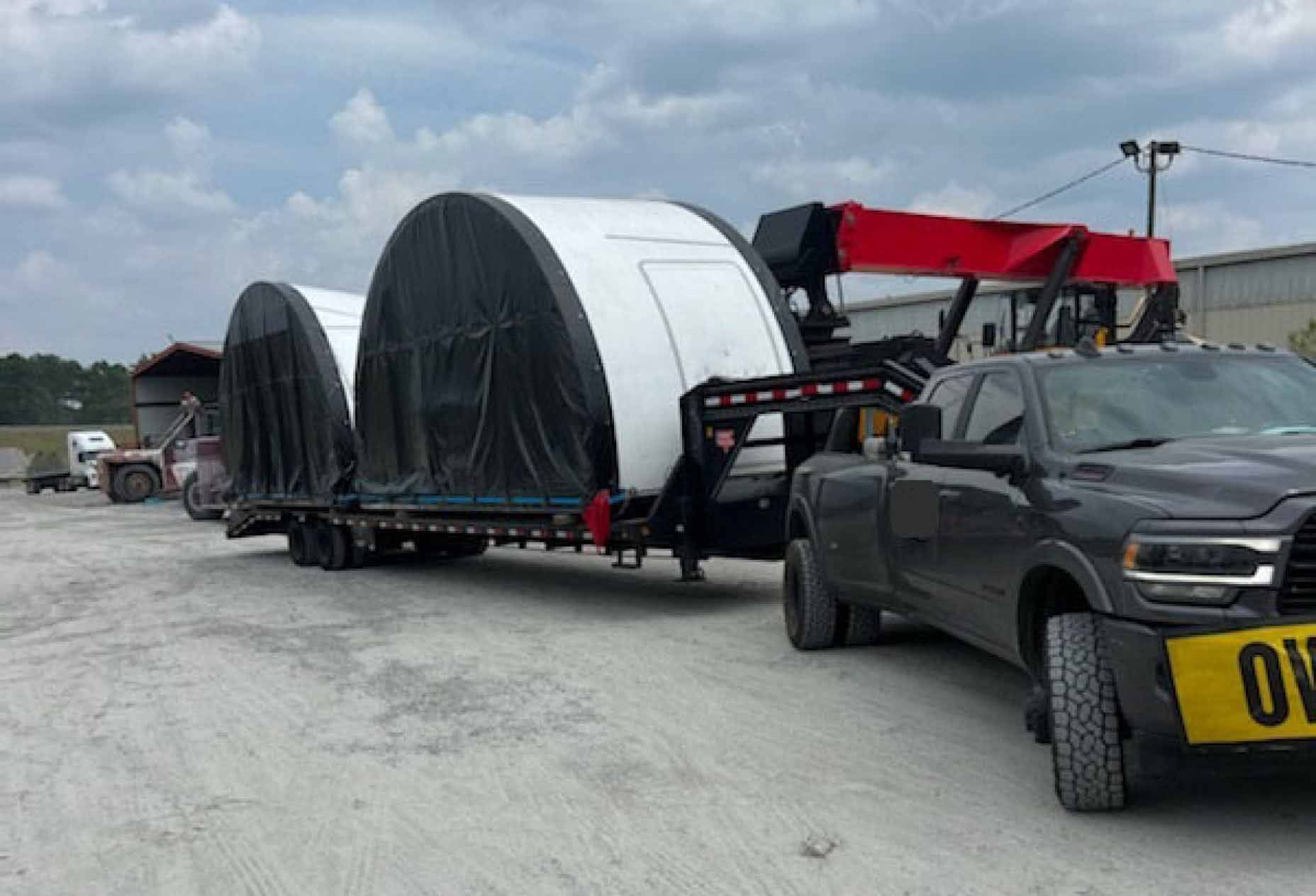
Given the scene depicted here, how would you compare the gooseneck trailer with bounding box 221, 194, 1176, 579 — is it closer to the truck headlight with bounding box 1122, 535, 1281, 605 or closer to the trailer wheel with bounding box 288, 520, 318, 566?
the trailer wheel with bounding box 288, 520, 318, 566

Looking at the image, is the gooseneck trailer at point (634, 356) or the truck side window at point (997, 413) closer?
the truck side window at point (997, 413)

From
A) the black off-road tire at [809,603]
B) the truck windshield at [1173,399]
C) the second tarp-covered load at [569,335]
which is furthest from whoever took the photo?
the second tarp-covered load at [569,335]

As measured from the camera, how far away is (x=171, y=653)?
10.3 meters

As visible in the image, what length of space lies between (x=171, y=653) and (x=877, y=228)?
837cm

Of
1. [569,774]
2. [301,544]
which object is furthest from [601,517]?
[301,544]

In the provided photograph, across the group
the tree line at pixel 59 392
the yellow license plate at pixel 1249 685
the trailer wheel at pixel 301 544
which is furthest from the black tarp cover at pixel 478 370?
the tree line at pixel 59 392

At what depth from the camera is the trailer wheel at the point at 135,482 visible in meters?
41.5

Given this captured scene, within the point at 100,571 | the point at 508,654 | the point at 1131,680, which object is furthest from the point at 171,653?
the point at 100,571

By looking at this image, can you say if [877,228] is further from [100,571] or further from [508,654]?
[100,571]

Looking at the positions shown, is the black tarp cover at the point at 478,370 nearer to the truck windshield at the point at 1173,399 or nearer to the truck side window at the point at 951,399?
the truck side window at the point at 951,399

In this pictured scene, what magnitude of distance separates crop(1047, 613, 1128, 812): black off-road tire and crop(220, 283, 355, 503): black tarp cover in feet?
43.7

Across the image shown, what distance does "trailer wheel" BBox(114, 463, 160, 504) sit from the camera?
4153cm

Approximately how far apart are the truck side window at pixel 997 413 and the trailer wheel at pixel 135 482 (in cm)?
3951

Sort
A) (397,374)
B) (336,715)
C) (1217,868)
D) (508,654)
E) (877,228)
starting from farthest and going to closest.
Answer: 1. (397,374)
2. (877,228)
3. (508,654)
4. (336,715)
5. (1217,868)
